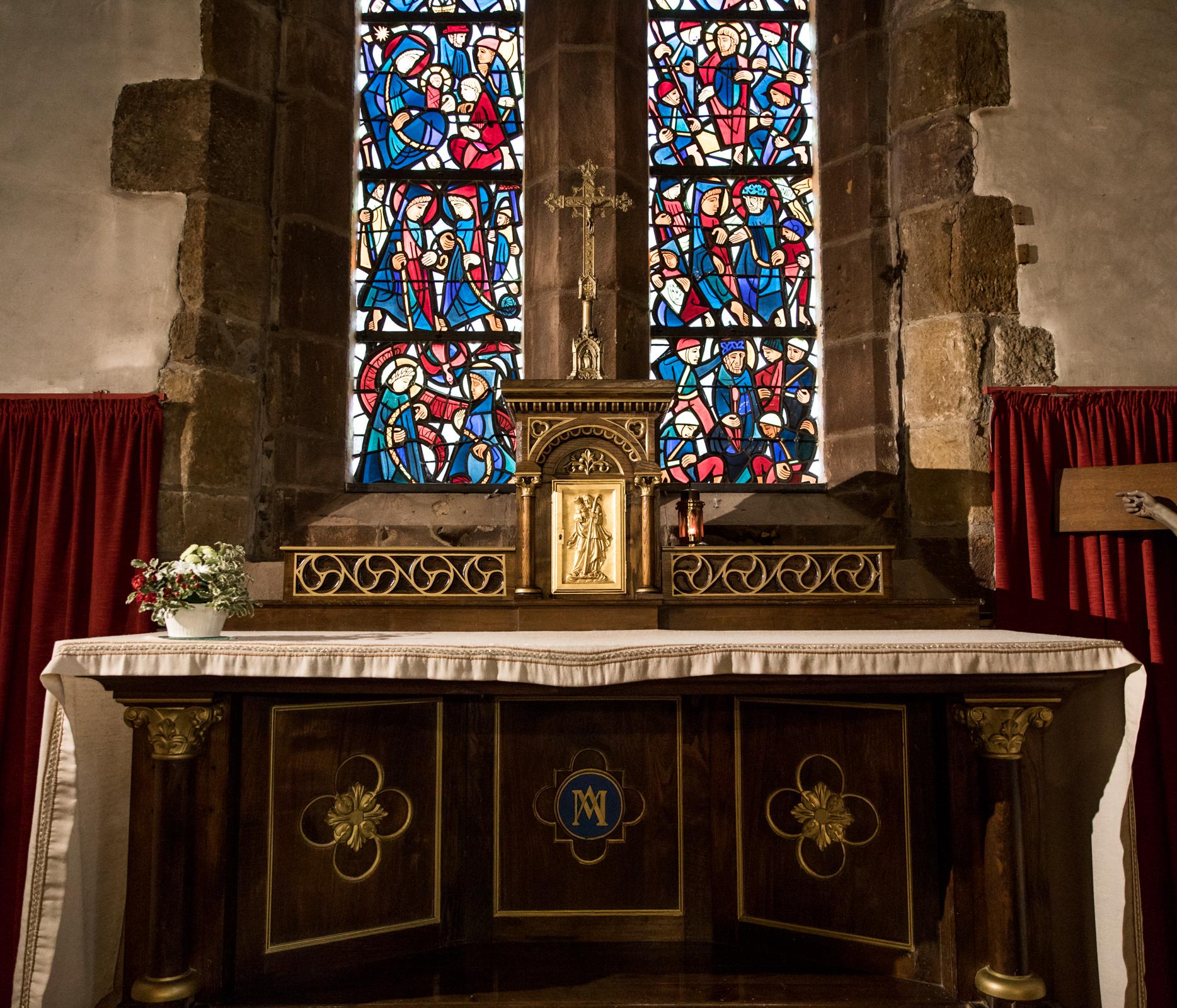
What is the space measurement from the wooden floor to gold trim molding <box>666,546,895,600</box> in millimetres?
1326

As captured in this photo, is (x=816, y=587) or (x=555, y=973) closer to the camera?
(x=555, y=973)

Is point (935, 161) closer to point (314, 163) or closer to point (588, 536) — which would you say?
point (588, 536)

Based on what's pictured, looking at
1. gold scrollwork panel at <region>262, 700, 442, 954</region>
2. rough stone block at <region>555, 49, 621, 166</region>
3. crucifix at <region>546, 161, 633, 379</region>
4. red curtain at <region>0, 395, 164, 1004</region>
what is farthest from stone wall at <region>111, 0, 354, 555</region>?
crucifix at <region>546, 161, 633, 379</region>

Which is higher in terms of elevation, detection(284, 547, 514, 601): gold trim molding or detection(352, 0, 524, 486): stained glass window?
detection(352, 0, 524, 486): stained glass window

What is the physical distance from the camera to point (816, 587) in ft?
12.5

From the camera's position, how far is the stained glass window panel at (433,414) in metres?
5.07

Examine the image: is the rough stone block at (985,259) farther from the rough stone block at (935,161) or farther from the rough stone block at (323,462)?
the rough stone block at (323,462)

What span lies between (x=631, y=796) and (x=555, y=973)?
667mm

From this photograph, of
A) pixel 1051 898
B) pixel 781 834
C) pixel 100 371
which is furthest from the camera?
pixel 100 371

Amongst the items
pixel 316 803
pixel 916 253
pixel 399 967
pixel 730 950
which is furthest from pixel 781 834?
pixel 916 253

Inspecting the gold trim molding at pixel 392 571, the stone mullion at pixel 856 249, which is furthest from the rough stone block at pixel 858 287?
the gold trim molding at pixel 392 571

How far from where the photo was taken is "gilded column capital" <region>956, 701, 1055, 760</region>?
3.07m

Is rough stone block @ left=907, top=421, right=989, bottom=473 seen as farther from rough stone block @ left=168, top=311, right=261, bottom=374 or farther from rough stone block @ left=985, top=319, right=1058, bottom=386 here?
rough stone block @ left=168, top=311, right=261, bottom=374

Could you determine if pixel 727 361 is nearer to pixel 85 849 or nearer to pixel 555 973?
pixel 555 973
